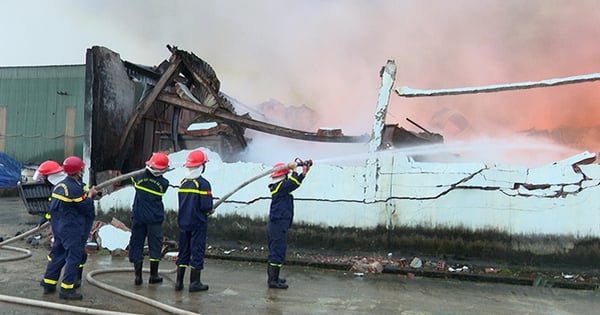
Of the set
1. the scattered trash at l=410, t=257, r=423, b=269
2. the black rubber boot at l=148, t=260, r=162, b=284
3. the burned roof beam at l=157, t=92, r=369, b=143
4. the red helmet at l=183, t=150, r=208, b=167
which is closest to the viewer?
the red helmet at l=183, t=150, r=208, b=167

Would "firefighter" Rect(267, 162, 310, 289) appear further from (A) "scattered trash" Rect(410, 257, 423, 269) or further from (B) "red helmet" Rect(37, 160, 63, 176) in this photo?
(B) "red helmet" Rect(37, 160, 63, 176)

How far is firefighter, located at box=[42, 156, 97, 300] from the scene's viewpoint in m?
4.36

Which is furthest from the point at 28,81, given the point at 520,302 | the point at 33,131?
the point at 520,302

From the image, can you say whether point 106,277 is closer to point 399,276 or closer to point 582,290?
point 399,276

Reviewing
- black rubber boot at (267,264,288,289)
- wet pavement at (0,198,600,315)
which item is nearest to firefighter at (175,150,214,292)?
wet pavement at (0,198,600,315)

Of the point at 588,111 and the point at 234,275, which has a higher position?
the point at 588,111

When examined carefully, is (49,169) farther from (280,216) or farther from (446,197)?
(446,197)

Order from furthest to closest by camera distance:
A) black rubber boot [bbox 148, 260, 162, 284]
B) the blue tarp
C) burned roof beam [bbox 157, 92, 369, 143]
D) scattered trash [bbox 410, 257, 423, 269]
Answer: the blue tarp < burned roof beam [bbox 157, 92, 369, 143] < scattered trash [bbox 410, 257, 423, 269] < black rubber boot [bbox 148, 260, 162, 284]

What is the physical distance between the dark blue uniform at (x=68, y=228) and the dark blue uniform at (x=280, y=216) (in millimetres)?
1933

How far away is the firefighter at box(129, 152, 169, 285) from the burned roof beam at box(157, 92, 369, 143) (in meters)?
2.90

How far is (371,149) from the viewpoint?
6.45 metres

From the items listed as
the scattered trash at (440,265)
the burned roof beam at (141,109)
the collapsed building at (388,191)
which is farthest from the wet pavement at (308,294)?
the burned roof beam at (141,109)

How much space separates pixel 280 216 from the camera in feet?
16.7

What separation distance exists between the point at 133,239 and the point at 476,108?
22.0 feet
